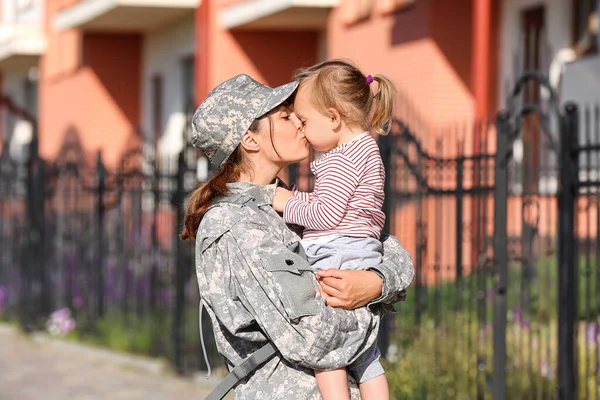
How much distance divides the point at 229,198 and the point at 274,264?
0.28 metres

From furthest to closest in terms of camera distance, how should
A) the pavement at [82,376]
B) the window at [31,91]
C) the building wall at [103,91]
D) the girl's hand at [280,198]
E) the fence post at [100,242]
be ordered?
the window at [31,91]
the building wall at [103,91]
the fence post at [100,242]
the pavement at [82,376]
the girl's hand at [280,198]

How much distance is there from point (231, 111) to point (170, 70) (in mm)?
19554

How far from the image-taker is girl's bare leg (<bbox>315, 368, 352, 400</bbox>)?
340 centimetres

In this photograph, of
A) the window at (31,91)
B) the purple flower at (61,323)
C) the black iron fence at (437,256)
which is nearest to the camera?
the black iron fence at (437,256)

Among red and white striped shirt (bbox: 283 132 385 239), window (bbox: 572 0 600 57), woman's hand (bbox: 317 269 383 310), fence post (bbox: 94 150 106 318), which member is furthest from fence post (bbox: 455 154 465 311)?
fence post (bbox: 94 150 106 318)

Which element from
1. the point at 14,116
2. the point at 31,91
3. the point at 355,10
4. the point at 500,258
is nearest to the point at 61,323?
the point at 355,10

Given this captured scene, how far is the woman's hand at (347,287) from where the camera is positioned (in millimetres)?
3348

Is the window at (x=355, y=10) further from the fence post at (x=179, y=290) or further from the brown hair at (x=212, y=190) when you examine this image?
the brown hair at (x=212, y=190)

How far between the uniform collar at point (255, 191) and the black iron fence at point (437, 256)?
11.8 feet

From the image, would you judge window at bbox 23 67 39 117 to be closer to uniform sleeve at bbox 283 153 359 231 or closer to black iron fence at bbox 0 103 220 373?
black iron fence at bbox 0 103 220 373

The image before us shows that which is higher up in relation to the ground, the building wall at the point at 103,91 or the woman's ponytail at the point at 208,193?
the building wall at the point at 103,91

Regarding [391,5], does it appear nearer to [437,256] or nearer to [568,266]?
[437,256]

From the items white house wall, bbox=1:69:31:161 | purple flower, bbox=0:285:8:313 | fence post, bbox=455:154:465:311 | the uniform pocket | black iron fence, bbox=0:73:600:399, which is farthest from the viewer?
white house wall, bbox=1:69:31:161


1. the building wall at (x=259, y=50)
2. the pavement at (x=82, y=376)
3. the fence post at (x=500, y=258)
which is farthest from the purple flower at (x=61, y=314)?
the fence post at (x=500, y=258)
